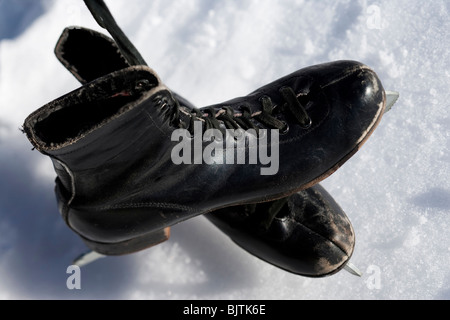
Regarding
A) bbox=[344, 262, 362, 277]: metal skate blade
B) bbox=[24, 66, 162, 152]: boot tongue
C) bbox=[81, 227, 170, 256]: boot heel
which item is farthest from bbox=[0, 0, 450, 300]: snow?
bbox=[24, 66, 162, 152]: boot tongue

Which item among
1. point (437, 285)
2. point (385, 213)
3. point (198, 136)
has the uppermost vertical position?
point (198, 136)

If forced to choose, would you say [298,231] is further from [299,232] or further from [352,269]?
[352,269]

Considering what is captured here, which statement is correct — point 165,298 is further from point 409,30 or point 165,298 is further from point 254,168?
point 409,30

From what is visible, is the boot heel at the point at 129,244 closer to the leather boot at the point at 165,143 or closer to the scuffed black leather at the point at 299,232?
the leather boot at the point at 165,143

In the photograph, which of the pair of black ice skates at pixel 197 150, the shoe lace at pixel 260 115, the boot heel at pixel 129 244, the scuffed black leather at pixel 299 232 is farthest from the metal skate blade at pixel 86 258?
the shoe lace at pixel 260 115

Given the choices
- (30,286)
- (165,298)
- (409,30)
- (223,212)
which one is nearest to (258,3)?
(409,30)
